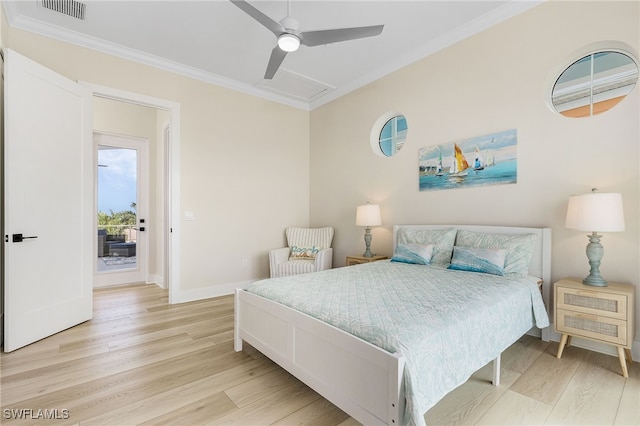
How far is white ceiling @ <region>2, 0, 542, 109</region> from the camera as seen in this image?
2.78 meters

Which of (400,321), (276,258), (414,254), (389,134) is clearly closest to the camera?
(400,321)

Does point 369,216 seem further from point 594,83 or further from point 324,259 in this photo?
point 594,83

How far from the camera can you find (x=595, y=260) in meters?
2.26

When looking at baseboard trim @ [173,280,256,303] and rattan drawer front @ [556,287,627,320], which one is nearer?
rattan drawer front @ [556,287,627,320]

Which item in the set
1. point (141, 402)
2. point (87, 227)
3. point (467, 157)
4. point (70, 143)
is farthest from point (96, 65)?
point (467, 157)

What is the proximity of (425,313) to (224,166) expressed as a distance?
3470 millimetres

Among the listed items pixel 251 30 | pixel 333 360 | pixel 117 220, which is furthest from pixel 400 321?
pixel 117 220

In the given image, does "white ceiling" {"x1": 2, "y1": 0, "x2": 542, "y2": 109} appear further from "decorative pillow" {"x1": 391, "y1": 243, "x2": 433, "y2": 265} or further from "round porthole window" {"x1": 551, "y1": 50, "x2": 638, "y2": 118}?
"decorative pillow" {"x1": 391, "y1": 243, "x2": 433, "y2": 265}

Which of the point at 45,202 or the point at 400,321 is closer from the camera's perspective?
the point at 400,321

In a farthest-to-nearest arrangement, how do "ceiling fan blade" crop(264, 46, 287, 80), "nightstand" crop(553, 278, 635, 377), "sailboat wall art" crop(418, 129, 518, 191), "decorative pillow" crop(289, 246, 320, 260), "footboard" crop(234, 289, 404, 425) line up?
"decorative pillow" crop(289, 246, 320, 260) → "sailboat wall art" crop(418, 129, 518, 191) → "ceiling fan blade" crop(264, 46, 287, 80) → "nightstand" crop(553, 278, 635, 377) → "footboard" crop(234, 289, 404, 425)

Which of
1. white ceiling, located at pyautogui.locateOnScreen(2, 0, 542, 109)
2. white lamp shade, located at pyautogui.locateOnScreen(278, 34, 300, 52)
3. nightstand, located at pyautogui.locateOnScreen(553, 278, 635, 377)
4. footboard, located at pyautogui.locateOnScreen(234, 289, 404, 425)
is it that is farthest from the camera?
white ceiling, located at pyautogui.locateOnScreen(2, 0, 542, 109)

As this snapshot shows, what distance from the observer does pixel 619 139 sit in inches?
91.7

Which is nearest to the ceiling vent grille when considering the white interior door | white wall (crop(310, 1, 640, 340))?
the white interior door

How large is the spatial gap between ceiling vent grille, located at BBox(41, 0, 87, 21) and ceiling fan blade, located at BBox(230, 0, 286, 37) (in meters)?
1.76
